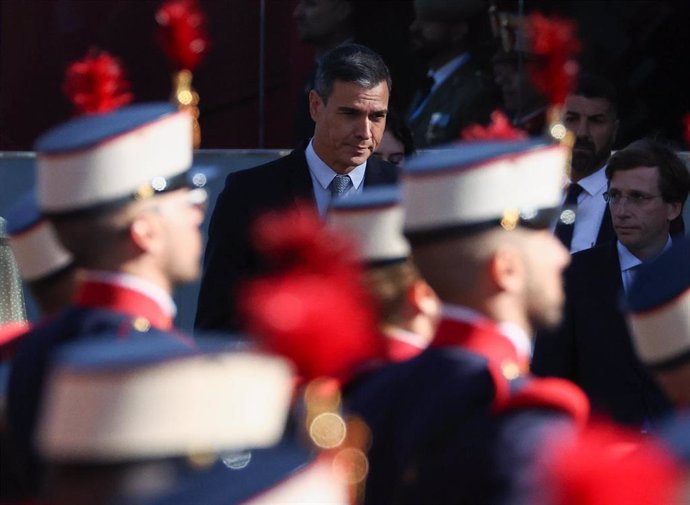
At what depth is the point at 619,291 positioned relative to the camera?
595 cm

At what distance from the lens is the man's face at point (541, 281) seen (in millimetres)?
3434

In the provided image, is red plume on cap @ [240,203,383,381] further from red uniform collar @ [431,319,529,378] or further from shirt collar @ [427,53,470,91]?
shirt collar @ [427,53,470,91]

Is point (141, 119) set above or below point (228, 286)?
above

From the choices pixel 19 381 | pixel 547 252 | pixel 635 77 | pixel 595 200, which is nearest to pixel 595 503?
pixel 547 252

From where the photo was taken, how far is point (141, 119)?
4094mm

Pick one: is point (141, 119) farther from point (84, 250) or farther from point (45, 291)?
point (45, 291)

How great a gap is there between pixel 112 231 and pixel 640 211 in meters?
2.80

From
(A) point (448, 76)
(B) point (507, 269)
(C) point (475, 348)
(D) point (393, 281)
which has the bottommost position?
(A) point (448, 76)

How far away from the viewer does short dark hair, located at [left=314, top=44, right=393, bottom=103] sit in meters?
6.01

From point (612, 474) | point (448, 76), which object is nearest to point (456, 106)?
point (448, 76)

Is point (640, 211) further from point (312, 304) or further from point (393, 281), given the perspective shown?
point (312, 304)

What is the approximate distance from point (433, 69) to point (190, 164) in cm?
372

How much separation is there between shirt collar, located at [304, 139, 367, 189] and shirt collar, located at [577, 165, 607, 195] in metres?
1.37

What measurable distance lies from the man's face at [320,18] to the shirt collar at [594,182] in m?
1.50
